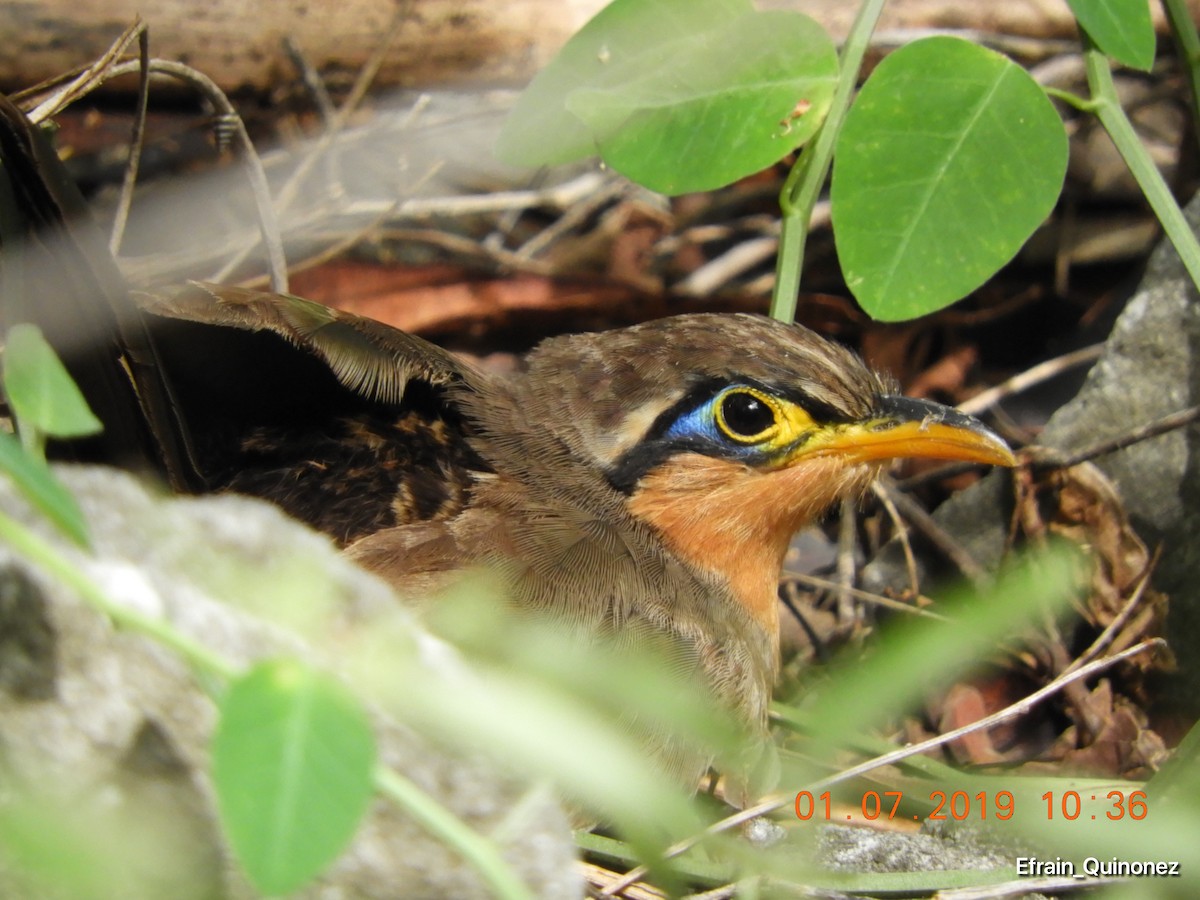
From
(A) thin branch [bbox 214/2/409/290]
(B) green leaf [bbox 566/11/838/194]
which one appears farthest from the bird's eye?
(A) thin branch [bbox 214/2/409/290]

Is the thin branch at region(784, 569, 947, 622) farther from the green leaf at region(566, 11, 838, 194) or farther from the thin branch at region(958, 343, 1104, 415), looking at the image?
the green leaf at region(566, 11, 838, 194)

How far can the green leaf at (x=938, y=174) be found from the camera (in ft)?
9.36

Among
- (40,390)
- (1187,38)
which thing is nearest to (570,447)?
(40,390)

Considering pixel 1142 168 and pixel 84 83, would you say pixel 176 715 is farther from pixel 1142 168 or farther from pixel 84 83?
pixel 1142 168

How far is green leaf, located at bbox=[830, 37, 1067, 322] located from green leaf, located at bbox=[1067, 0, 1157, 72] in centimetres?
19

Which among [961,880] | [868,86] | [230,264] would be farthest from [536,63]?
[961,880]

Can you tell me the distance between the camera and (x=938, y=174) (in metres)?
2.88

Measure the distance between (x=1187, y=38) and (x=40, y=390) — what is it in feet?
9.68

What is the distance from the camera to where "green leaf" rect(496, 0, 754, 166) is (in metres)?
3.12

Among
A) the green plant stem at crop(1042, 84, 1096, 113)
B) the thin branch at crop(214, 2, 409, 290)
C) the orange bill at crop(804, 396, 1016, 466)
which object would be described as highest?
the green plant stem at crop(1042, 84, 1096, 113)

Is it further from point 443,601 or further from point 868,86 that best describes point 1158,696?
point 443,601

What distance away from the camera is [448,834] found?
4.16 ft

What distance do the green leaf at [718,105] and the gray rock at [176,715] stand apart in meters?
1.72

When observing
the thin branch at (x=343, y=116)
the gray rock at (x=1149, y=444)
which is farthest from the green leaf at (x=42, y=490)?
the thin branch at (x=343, y=116)
